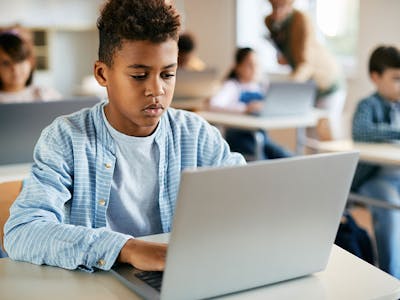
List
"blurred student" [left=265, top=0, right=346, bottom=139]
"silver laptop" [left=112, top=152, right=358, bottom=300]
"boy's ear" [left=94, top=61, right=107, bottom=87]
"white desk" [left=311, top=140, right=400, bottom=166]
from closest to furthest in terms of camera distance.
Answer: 1. "silver laptop" [left=112, top=152, right=358, bottom=300]
2. "boy's ear" [left=94, top=61, right=107, bottom=87]
3. "white desk" [left=311, top=140, right=400, bottom=166]
4. "blurred student" [left=265, top=0, right=346, bottom=139]

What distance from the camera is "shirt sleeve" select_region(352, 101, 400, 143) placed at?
281 centimetres

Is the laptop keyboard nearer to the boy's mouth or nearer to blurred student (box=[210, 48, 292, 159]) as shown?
the boy's mouth

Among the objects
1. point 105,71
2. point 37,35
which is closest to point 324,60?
point 105,71

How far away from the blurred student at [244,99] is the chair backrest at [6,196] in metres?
2.30

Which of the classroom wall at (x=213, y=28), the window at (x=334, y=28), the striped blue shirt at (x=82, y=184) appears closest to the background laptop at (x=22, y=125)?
the striped blue shirt at (x=82, y=184)

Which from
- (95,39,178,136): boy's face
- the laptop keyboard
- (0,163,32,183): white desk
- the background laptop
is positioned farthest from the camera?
the background laptop

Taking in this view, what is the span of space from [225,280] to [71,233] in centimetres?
29

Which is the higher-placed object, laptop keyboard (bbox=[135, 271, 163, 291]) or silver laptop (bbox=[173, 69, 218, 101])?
laptop keyboard (bbox=[135, 271, 163, 291])

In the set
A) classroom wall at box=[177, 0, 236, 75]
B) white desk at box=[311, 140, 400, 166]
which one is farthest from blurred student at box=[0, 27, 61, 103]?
classroom wall at box=[177, 0, 236, 75]

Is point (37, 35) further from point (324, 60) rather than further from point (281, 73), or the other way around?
point (324, 60)

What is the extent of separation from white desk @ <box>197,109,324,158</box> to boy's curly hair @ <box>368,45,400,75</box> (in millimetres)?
666

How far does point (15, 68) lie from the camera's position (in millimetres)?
3219

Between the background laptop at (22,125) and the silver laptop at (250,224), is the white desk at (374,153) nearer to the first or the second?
the background laptop at (22,125)

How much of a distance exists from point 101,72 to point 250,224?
52 cm
